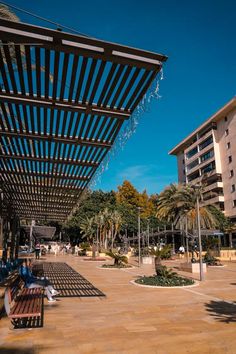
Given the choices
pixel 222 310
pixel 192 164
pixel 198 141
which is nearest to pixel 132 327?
pixel 222 310

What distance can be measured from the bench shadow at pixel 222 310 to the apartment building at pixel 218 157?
145ft

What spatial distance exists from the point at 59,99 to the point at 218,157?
195ft

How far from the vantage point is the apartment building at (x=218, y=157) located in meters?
56.7

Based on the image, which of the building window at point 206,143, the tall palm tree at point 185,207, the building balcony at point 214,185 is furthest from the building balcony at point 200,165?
the tall palm tree at point 185,207

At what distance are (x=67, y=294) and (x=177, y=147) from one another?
225ft

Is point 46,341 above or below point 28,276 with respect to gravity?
below

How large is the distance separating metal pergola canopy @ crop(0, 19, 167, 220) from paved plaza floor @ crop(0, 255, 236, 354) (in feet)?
11.6

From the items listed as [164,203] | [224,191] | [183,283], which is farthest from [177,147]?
[183,283]

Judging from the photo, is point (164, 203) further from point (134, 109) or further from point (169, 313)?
point (134, 109)

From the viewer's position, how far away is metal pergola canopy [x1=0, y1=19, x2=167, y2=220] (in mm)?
4102

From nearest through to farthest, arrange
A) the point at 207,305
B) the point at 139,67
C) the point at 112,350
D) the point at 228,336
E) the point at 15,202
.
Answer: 1. the point at 139,67
2. the point at 112,350
3. the point at 228,336
4. the point at 207,305
5. the point at 15,202

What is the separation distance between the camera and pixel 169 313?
8.06m

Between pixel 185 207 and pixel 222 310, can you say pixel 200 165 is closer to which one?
pixel 185 207

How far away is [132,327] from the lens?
6727mm
